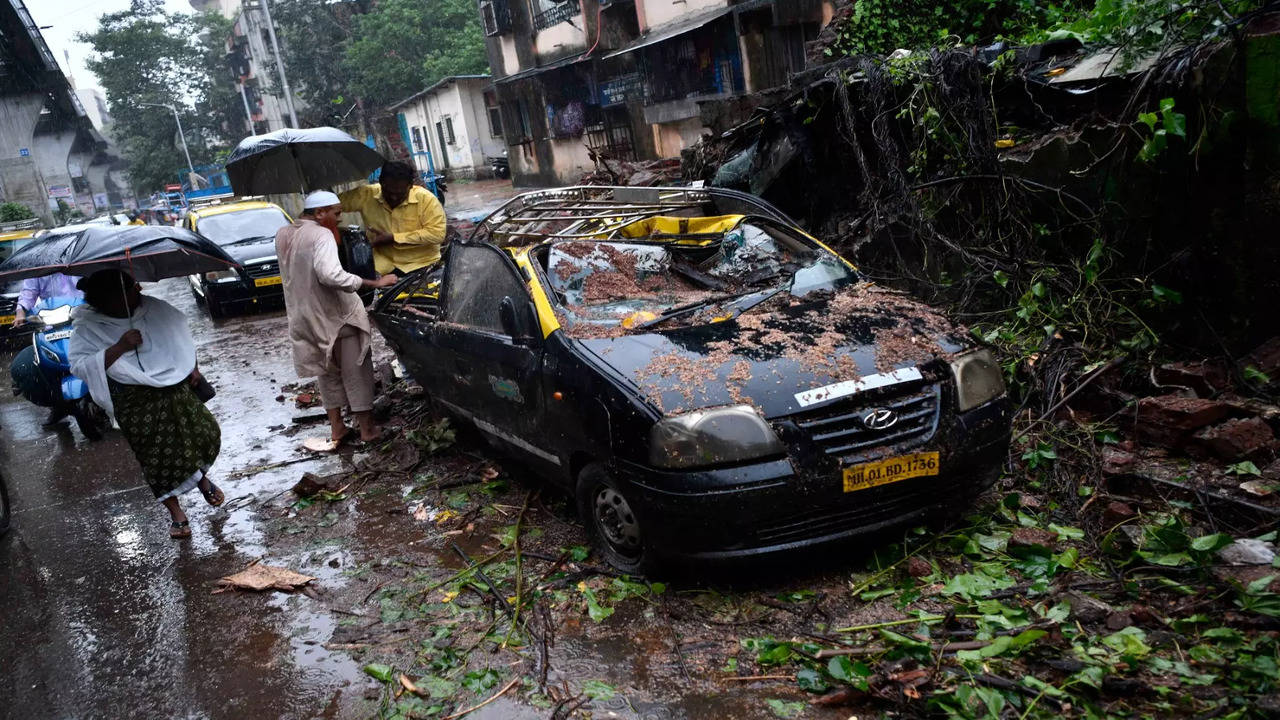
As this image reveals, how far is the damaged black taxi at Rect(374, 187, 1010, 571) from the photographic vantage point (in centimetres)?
361

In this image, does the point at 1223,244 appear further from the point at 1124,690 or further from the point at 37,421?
the point at 37,421

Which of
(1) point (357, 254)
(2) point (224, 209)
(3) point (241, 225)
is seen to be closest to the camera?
(1) point (357, 254)

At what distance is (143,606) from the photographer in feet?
15.5

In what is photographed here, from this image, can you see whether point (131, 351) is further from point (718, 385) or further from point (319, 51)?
point (319, 51)

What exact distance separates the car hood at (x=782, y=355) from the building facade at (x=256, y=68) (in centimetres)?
5025

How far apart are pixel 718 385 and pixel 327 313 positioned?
4.00 meters

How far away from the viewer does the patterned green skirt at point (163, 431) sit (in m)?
5.49

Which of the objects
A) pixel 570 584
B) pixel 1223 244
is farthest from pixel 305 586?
pixel 1223 244

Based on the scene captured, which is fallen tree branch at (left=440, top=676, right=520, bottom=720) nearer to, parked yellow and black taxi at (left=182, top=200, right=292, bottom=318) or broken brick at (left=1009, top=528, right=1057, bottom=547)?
broken brick at (left=1009, top=528, right=1057, bottom=547)

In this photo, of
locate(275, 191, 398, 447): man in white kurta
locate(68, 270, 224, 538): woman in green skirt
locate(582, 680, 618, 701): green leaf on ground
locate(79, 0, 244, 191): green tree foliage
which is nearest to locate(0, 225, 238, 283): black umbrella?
locate(68, 270, 224, 538): woman in green skirt

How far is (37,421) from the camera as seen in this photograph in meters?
9.65

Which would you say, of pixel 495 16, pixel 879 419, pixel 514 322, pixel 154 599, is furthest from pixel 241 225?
pixel 495 16

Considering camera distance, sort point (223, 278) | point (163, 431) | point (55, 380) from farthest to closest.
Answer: point (223, 278)
point (55, 380)
point (163, 431)

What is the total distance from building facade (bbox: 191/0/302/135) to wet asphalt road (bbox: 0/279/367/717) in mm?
46292
